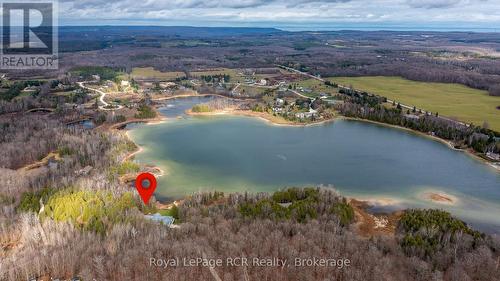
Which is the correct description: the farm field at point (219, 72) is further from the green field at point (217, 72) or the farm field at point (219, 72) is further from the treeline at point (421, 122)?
the treeline at point (421, 122)

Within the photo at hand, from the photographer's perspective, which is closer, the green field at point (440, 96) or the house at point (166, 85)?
the green field at point (440, 96)

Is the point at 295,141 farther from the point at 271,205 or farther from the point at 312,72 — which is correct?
the point at 312,72

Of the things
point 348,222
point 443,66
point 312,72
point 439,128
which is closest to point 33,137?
point 348,222

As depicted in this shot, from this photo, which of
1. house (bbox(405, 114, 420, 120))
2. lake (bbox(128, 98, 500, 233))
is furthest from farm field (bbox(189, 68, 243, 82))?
house (bbox(405, 114, 420, 120))

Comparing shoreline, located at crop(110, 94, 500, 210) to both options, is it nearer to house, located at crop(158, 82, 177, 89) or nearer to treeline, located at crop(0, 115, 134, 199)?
treeline, located at crop(0, 115, 134, 199)

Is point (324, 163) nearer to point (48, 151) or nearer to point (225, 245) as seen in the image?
point (225, 245)

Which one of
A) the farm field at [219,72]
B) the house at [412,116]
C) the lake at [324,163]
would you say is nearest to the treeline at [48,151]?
the lake at [324,163]
